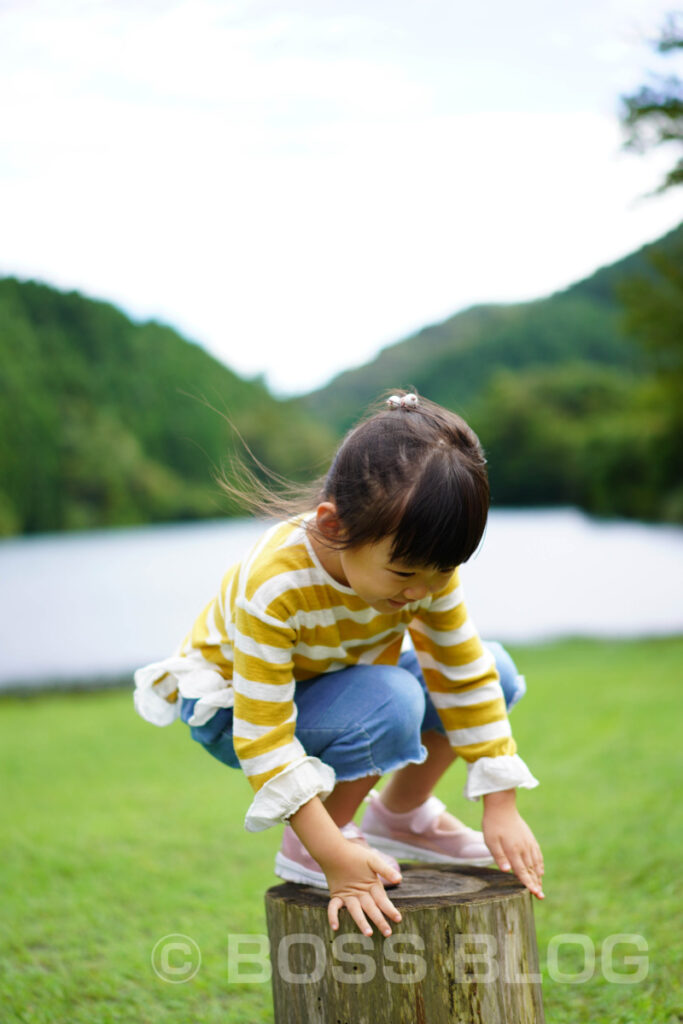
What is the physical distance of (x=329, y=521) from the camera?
5.00ft

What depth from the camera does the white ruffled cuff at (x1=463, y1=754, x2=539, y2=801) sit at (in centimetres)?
164

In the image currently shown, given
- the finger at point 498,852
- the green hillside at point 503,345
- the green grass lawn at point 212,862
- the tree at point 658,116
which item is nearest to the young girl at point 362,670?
the finger at point 498,852

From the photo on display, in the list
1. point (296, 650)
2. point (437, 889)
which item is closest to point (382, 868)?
point (437, 889)

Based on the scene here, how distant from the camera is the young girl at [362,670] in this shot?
1447 millimetres

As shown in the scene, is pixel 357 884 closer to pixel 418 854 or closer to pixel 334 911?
pixel 334 911

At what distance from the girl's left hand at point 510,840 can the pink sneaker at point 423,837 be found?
0.62 ft

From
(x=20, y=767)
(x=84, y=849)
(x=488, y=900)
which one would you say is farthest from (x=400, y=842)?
(x=20, y=767)

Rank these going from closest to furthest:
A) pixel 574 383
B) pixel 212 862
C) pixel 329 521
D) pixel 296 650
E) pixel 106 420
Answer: pixel 329 521
pixel 296 650
pixel 212 862
pixel 574 383
pixel 106 420

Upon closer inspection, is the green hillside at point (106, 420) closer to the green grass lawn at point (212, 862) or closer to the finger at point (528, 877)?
the green grass lawn at point (212, 862)

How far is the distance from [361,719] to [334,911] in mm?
300

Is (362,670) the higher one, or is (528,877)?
(362,670)

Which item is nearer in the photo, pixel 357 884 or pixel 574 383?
pixel 357 884

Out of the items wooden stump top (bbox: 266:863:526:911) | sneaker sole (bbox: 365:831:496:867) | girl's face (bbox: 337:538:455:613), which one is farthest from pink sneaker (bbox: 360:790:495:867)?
girl's face (bbox: 337:538:455:613)

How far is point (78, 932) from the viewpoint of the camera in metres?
2.54
